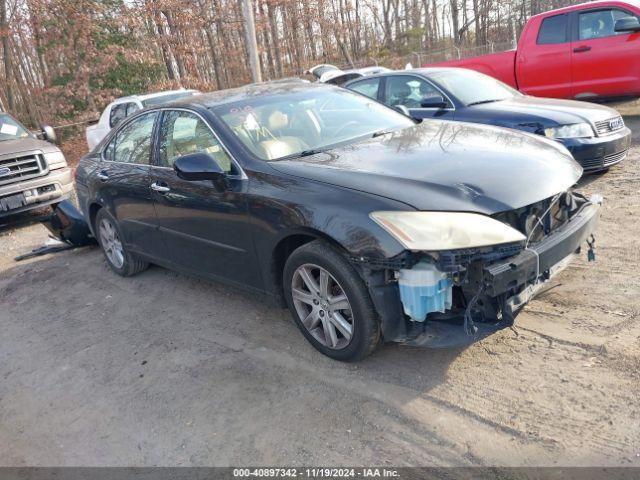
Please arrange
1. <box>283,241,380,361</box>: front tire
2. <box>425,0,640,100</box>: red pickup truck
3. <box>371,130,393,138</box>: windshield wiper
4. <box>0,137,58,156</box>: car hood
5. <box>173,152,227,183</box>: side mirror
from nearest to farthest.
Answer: <box>283,241,380,361</box>: front tire < <box>173,152,227,183</box>: side mirror < <box>371,130,393,138</box>: windshield wiper < <box>0,137,58,156</box>: car hood < <box>425,0,640,100</box>: red pickup truck

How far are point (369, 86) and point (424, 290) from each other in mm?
5892

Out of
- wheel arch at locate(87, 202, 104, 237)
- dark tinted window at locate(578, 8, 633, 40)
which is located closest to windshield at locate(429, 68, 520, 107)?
dark tinted window at locate(578, 8, 633, 40)

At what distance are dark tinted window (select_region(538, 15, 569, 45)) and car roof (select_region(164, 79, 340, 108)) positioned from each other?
641cm

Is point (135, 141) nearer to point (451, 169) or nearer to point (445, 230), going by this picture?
point (451, 169)

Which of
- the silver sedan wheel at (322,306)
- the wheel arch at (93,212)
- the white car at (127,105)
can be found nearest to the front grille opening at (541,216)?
the silver sedan wheel at (322,306)

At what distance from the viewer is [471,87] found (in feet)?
23.5

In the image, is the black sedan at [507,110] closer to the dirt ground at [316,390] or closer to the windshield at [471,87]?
the windshield at [471,87]

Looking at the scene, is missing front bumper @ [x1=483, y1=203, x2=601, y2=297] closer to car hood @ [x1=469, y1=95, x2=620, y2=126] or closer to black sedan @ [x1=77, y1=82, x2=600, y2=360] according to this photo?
black sedan @ [x1=77, y1=82, x2=600, y2=360]

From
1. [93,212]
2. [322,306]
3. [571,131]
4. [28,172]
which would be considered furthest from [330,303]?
[28,172]

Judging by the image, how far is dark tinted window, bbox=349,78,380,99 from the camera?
805 centimetres

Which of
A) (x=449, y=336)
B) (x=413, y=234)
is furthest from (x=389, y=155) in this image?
(x=449, y=336)

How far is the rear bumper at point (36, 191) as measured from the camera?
27.5 ft

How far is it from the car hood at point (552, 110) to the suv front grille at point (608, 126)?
43 millimetres

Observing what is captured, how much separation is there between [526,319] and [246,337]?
193 centimetres
